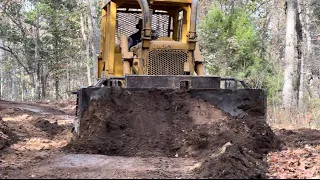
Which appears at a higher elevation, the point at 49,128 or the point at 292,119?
the point at 292,119

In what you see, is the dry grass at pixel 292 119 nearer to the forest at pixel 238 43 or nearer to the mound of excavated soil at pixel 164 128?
the forest at pixel 238 43

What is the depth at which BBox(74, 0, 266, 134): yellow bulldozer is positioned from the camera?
25.9 ft

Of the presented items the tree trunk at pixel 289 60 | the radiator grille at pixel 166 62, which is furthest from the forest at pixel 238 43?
the radiator grille at pixel 166 62

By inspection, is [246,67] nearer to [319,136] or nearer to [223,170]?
[319,136]

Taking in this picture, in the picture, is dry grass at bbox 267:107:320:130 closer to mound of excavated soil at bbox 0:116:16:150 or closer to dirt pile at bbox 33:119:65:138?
dirt pile at bbox 33:119:65:138

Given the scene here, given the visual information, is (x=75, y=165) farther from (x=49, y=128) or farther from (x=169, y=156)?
(x=49, y=128)

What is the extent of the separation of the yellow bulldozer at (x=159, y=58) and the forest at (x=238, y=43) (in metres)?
4.45

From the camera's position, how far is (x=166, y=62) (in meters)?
8.81

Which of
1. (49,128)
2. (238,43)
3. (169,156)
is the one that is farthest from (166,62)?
(238,43)

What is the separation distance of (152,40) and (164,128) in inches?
91.7

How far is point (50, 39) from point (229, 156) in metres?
26.2

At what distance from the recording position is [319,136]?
350 inches

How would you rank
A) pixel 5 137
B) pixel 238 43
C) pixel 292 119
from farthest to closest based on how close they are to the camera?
pixel 238 43, pixel 292 119, pixel 5 137

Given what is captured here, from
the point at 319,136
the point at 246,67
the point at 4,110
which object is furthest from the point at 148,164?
the point at 246,67
